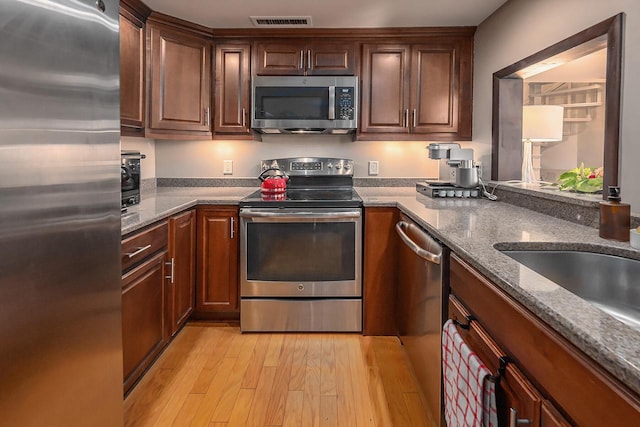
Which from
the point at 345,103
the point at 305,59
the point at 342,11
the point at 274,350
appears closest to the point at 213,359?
the point at 274,350

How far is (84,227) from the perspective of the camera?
123 cm

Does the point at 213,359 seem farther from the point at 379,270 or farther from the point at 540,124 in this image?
the point at 540,124

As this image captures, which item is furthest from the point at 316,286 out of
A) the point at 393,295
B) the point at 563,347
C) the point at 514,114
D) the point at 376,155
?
the point at 563,347

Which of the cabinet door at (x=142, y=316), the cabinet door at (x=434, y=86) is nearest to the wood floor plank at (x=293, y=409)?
the cabinet door at (x=142, y=316)

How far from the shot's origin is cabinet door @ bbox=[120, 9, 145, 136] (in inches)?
102

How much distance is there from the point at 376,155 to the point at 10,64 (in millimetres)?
2867

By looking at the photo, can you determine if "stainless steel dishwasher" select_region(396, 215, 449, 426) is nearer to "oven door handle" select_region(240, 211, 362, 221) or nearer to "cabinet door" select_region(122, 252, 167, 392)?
"oven door handle" select_region(240, 211, 362, 221)

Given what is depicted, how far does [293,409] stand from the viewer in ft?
6.57

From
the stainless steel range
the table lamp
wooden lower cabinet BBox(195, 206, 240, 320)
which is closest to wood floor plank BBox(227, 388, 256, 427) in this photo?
the stainless steel range

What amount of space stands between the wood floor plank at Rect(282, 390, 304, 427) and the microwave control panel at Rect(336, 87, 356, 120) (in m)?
1.82

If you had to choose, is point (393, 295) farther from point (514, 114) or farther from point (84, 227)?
point (84, 227)

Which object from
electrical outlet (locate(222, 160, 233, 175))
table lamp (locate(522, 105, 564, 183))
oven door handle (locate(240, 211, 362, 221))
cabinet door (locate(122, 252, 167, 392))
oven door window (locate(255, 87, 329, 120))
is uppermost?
oven door window (locate(255, 87, 329, 120))

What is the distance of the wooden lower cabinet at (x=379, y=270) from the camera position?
2.79 meters

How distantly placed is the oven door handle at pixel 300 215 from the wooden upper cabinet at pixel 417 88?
77cm
